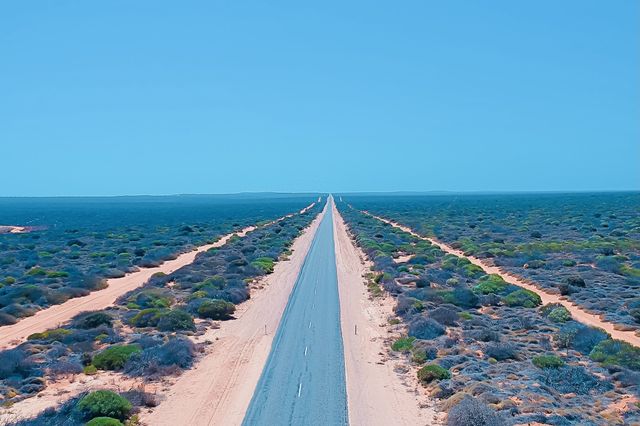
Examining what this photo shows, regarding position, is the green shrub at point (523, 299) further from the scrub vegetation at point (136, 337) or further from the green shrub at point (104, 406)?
the green shrub at point (104, 406)

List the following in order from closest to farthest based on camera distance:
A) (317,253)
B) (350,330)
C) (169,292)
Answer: (350,330)
(169,292)
(317,253)

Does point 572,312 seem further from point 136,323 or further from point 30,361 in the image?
point 30,361

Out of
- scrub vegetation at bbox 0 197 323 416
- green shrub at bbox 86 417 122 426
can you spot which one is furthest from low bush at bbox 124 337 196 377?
green shrub at bbox 86 417 122 426

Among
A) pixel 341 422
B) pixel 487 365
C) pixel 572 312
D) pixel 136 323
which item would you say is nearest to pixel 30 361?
pixel 136 323

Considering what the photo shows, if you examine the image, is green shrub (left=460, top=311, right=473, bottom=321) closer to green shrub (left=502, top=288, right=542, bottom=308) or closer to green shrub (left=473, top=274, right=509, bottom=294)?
green shrub (left=502, top=288, right=542, bottom=308)

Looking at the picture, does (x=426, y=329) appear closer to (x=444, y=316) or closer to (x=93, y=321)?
(x=444, y=316)

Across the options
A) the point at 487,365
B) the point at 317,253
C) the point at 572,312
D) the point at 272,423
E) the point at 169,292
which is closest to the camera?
the point at 272,423

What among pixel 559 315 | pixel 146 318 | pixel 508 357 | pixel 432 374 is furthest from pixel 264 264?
pixel 432 374
